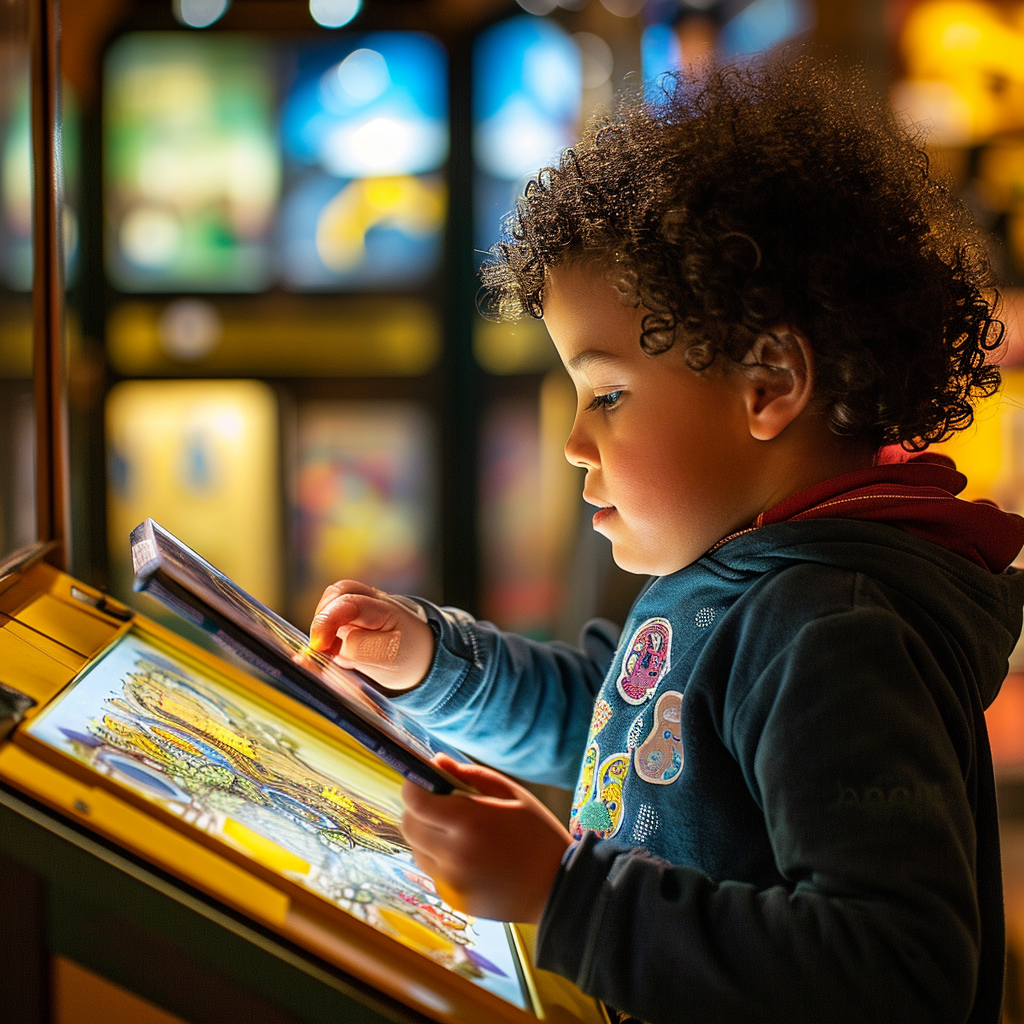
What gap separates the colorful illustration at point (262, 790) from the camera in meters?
0.58

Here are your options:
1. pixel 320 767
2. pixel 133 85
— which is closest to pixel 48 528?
pixel 320 767

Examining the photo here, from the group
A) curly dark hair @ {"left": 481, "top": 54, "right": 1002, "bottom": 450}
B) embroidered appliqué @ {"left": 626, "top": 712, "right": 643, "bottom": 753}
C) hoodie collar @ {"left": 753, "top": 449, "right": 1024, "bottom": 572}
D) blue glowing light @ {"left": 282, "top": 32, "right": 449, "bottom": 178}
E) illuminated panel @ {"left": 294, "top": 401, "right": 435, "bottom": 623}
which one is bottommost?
illuminated panel @ {"left": 294, "top": 401, "right": 435, "bottom": 623}

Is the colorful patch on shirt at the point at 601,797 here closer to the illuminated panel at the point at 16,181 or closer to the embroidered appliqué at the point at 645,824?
the embroidered appliqué at the point at 645,824

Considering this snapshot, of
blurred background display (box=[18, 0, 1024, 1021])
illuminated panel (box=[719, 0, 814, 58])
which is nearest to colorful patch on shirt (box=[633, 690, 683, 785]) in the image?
blurred background display (box=[18, 0, 1024, 1021])

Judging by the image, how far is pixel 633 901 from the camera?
0.61 metres

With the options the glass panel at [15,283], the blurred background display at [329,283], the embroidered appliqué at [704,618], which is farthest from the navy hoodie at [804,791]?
the blurred background display at [329,283]

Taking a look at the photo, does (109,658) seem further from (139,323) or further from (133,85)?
(133,85)

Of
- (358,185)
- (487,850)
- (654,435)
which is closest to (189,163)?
(358,185)

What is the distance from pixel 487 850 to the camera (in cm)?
63

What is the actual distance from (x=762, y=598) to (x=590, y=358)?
244 millimetres

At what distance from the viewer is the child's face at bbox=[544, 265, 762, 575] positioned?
0.80 m

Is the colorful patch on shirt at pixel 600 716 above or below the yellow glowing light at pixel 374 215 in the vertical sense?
below

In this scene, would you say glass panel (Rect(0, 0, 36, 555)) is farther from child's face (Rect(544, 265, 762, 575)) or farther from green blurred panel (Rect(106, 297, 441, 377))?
green blurred panel (Rect(106, 297, 441, 377))

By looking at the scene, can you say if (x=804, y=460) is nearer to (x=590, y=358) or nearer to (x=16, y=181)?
(x=590, y=358)
